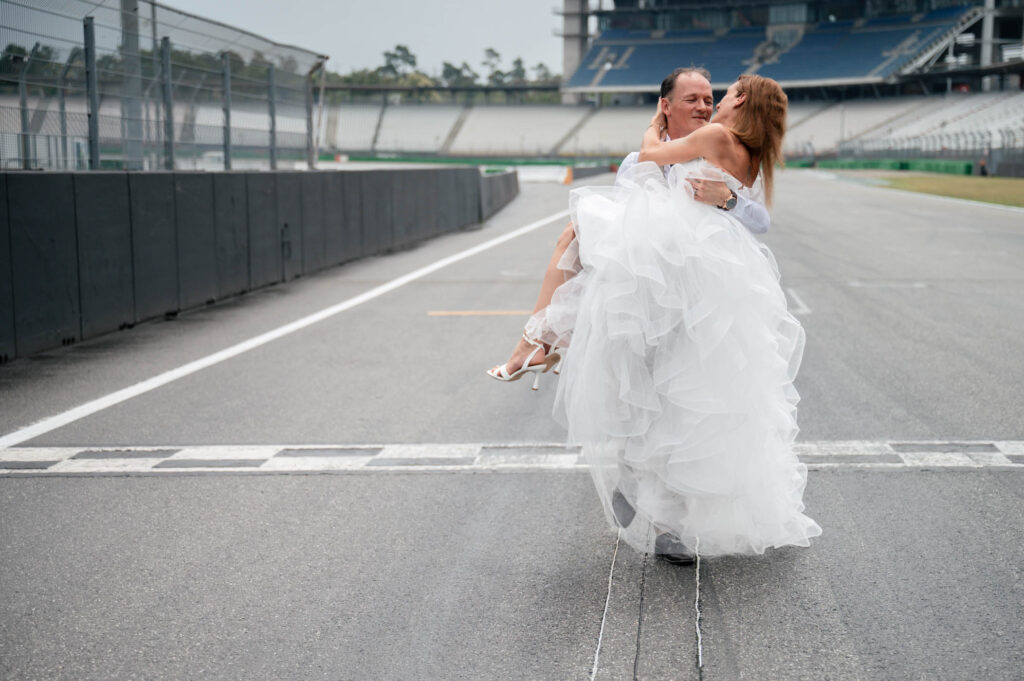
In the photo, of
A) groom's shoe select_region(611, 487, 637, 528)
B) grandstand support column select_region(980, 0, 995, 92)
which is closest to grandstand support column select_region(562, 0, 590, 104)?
grandstand support column select_region(980, 0, 995, 92)

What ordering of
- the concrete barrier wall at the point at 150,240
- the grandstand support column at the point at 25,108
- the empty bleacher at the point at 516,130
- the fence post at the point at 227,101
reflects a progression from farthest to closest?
the empty bleacher at the point at 516,130
the fence post at the point at 227,101
the grandstand support column at the point at 25,108
the concrete barrier wall at the point at 150,240

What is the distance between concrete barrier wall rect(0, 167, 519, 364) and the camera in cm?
829

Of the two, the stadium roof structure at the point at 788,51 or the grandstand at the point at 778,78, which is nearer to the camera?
the grandstand at the point at 778,78

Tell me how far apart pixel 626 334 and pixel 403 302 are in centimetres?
782

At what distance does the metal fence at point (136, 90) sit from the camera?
9.11 m

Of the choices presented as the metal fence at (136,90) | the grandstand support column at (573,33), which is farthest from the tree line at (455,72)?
the metal fence at (136,90)

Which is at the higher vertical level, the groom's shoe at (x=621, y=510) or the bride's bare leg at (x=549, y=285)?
the bride's bare leg at (x=549, y=285)

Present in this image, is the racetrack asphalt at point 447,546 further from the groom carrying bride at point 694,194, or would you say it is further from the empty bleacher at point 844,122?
the empty bleacher at point 844,122

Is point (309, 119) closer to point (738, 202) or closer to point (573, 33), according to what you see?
point (738, 202)

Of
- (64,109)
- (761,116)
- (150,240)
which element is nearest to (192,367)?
(150,240)

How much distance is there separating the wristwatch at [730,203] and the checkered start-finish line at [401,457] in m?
1.89

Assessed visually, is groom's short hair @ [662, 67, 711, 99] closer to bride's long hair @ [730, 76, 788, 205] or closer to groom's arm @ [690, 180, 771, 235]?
bride's long hair @ [730, 76, 788, 205]

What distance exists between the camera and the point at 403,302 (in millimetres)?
11531

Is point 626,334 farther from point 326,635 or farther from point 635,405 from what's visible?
point 326,635
